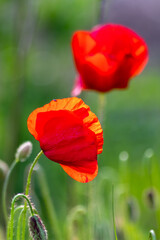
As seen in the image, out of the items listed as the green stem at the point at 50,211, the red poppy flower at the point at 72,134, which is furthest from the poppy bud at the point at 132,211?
the red poppy flower at the point at 72,134

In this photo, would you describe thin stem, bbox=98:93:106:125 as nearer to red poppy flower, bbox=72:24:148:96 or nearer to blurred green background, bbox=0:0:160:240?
red poppy flower, bbox=72:24:148:96

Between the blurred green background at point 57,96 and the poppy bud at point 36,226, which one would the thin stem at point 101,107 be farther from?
the poppy bud at point 36,226

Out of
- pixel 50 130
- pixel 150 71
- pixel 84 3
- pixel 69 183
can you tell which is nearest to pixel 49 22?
pixel 84 3

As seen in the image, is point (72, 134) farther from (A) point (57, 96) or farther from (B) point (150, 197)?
(A) point (57, 96)

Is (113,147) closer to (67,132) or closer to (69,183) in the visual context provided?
(69,183)

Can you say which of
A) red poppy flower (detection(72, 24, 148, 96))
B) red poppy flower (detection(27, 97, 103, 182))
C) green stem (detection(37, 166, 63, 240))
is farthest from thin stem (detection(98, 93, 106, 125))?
red poppy flower (detection(27, 97, 103, 182))

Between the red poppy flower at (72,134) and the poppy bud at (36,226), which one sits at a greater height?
the red poppy flower at (72,134)
